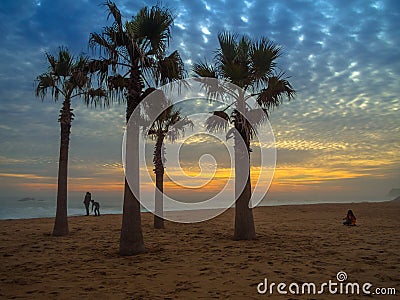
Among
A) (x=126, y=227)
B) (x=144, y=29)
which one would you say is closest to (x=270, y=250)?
(x=126, y=227)

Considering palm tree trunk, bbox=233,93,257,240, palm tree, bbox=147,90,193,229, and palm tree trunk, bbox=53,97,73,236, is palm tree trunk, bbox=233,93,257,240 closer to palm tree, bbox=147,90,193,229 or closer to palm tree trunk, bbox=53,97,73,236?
palm tree, bbox=147,90,193,229

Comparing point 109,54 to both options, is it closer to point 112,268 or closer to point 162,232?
point 112,268

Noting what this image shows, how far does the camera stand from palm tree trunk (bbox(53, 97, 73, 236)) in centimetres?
1750

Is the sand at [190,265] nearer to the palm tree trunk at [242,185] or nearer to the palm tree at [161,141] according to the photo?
the palm tree trunk at [242,185]

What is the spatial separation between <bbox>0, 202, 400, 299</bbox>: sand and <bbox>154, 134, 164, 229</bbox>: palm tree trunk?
424 cm

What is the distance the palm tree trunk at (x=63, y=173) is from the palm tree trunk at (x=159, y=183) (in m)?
5.02

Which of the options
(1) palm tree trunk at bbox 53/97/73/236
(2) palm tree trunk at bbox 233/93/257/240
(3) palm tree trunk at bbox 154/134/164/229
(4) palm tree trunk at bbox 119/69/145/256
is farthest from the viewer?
(3) palm tree trunk at bbox 154/134/164/229

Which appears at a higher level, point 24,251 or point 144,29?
point 144,29

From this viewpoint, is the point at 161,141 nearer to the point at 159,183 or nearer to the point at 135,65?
the point at 159,183

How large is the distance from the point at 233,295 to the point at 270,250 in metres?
5.55

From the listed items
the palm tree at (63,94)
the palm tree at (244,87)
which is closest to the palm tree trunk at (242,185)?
the palm tree at (244,87)

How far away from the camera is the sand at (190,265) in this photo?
7.77 meters

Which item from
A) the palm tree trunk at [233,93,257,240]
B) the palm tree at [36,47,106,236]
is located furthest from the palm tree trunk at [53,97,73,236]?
the palm tree trunk at [233,93,257,240]

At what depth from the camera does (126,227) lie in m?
12.2
